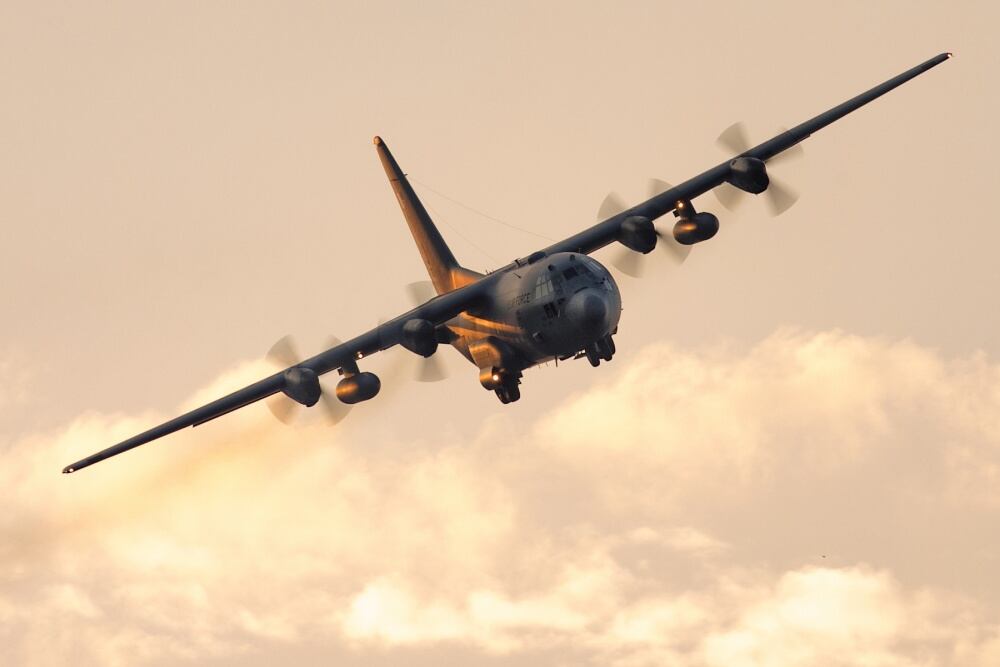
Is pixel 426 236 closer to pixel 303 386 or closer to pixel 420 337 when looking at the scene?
pixel 420 337

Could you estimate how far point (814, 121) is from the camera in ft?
200

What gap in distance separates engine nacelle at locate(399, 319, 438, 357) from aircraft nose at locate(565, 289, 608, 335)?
548 cm

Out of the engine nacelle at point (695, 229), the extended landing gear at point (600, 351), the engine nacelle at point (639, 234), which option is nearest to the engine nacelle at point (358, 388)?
the extended landing gear at point (600, 351)

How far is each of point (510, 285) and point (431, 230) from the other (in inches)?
431

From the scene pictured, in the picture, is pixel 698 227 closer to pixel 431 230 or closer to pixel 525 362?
pixel 525 362

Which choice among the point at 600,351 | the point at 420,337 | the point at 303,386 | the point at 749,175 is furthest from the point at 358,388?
the point at 749,175

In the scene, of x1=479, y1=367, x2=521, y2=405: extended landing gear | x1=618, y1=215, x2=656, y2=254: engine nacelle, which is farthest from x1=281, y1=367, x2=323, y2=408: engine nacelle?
x1=618, y1=215, x2=656, y2=254: engine nacelle

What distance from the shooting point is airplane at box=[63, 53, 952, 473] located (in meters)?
54.7

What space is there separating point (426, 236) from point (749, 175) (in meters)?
14.7

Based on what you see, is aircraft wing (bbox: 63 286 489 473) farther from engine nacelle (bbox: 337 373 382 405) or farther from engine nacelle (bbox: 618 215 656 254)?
engine nacelle (bbox: 618 215 656 254)

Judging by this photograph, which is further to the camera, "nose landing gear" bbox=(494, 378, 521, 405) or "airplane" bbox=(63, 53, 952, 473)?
"nose landing gear" bbox=(494, 378, 521, 405)

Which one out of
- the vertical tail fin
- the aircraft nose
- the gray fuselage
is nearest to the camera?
the aircraft nose

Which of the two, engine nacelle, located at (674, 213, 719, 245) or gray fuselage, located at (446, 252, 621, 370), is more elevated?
engine nacelle, located at (674, 213, 719, 245)

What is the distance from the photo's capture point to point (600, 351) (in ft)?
186
